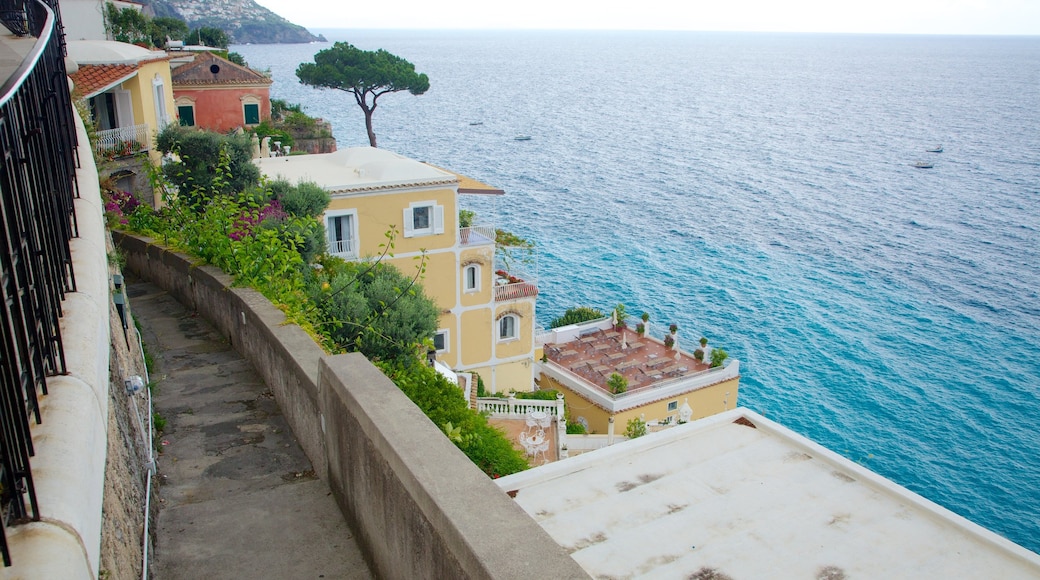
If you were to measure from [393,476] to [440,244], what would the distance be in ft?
84.1

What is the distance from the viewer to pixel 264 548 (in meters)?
5.79

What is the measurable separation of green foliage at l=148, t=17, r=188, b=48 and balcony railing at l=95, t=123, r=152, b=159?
22722 millimetres

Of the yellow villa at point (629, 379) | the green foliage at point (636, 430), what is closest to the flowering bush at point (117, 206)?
A: the green foliage at point (636, 430)

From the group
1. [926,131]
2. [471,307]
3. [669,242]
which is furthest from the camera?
[926,131]

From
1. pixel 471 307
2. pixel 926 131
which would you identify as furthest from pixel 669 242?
pixel 926 131

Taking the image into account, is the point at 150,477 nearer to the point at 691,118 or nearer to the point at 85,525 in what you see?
the point at 85,525

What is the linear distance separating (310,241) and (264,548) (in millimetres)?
9925

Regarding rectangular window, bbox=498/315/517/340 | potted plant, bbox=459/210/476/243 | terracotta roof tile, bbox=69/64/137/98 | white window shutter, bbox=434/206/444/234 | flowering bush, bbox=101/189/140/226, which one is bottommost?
rectangular window, bbox=498/315/517/340

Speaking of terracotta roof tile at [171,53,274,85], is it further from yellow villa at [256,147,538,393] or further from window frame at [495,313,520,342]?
window frame at [495,313,520,342]

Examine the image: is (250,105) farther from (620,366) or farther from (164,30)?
(620,366)

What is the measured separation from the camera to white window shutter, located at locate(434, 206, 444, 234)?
A: 2916 cm

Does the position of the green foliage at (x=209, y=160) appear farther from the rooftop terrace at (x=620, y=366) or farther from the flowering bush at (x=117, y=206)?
the rooftop terrace at (x=620, y=366)

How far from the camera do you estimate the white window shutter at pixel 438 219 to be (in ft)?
95.7

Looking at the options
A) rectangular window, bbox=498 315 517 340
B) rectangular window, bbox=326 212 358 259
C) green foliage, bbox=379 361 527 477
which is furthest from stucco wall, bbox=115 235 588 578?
rectangular window, bbox=498 315 517 340
